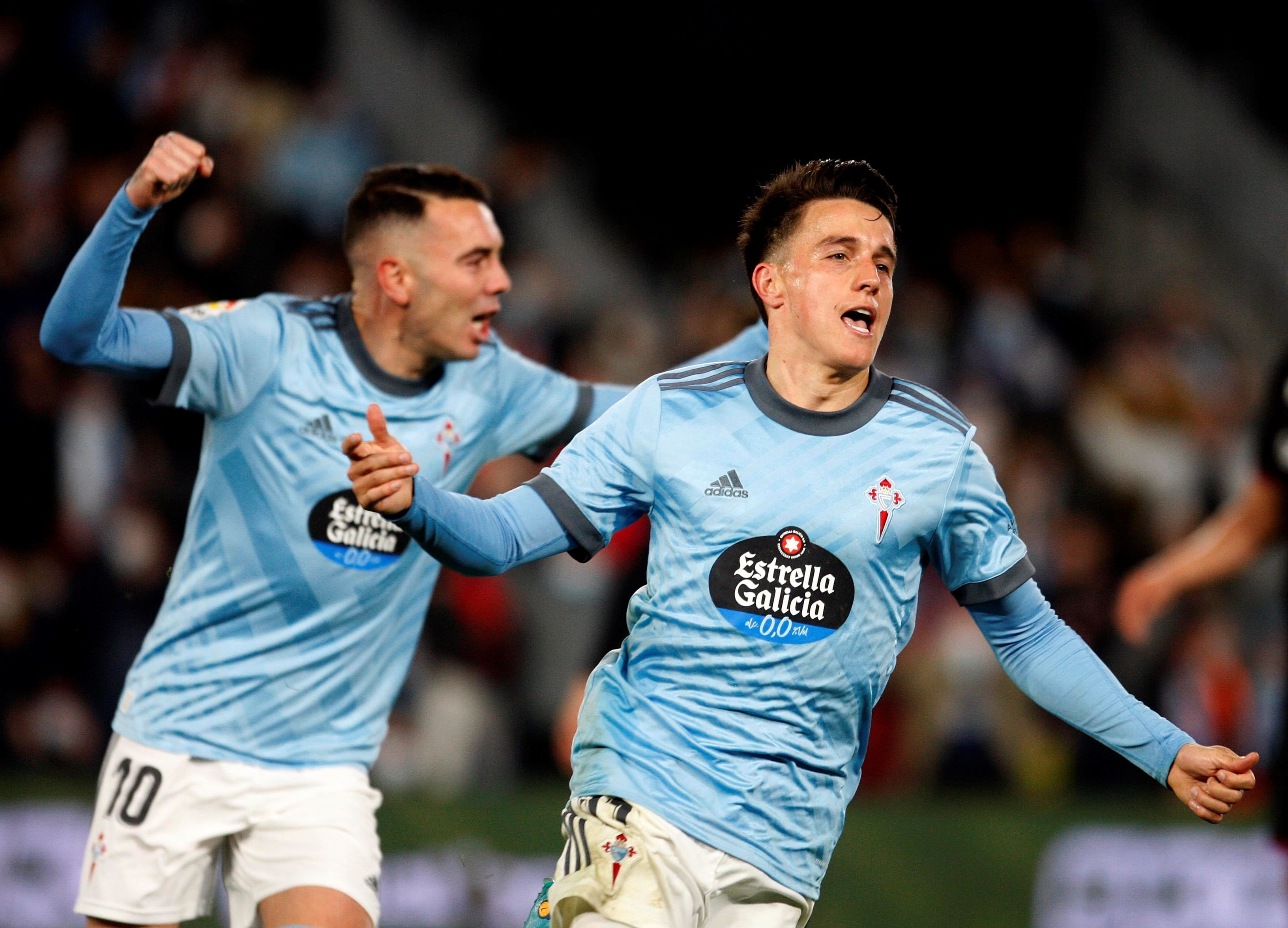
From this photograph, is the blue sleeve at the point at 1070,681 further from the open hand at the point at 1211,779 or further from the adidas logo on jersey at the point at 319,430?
the adidas logo on jersey at the point at 319,430

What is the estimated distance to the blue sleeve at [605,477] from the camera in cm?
361

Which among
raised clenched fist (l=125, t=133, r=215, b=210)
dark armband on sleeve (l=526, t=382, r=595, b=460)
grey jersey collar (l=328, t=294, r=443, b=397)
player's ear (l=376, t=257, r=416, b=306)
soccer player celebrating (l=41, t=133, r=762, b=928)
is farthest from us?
dark armband on sleeve (l=526, t=382, r=595, b=460)

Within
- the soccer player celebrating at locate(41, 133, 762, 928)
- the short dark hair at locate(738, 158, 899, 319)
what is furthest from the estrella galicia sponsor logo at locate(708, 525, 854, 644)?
the soccer player celebrating at locate(41, 133, 762, 928)

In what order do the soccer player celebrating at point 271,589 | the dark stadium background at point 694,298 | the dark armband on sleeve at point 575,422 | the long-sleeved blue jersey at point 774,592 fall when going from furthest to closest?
the dark stadium background at point 694,298 < the dark armband on sleeve at point 575,422 < the soccer player celebrating at point 271,589 < the long-sleeved blue jersey at point 774,592

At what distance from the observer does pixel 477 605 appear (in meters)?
8.57

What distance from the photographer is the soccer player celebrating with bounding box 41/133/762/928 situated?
436 centimetres

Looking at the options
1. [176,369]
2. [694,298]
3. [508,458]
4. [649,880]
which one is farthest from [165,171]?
[694,298]

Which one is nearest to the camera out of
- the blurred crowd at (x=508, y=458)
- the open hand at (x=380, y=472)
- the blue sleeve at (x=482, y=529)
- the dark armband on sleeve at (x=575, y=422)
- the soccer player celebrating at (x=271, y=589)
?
the open hand at (x=380, y=472)

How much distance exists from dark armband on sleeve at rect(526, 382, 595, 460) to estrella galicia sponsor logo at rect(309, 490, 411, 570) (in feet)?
2.20

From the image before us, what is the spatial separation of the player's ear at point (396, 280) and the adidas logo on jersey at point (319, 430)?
478mm

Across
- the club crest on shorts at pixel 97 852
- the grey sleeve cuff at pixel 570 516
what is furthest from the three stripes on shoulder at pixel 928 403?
the club crest on shorts at pixel 97 852

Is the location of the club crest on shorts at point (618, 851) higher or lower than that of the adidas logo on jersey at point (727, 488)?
lower

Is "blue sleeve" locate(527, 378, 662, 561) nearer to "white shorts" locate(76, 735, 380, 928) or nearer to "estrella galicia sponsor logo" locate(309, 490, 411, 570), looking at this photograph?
"estrella galicia sponsor logo" locate(309, 490, 411, 570)

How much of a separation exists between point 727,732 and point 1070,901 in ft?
16.9
